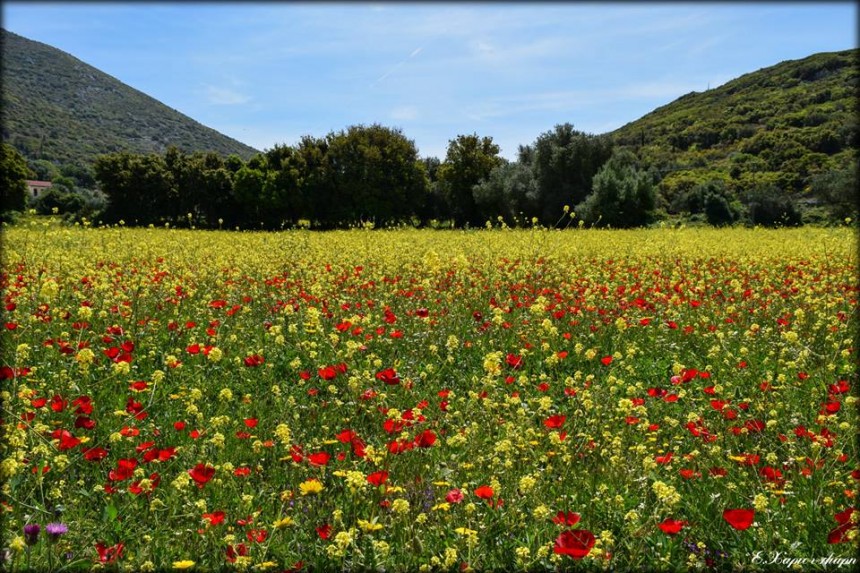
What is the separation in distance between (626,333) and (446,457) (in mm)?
3351

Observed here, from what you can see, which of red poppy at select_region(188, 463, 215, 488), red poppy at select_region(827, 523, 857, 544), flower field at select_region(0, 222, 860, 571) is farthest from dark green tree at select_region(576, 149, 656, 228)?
red poppy at select_region(188, 463, 215, 488)

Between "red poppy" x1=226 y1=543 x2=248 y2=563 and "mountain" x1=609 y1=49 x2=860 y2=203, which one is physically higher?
"mountain" x1=609 y1=49 x2=860 y2=203

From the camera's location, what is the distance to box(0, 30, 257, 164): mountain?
103 metres

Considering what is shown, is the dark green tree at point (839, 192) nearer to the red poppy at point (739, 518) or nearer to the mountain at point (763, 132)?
the mountain at point (763, 132)

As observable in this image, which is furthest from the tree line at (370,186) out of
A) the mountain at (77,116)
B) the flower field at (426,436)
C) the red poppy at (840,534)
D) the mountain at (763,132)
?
the mountain at (77,116)

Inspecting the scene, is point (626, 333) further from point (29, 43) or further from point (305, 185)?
point (29, 43)

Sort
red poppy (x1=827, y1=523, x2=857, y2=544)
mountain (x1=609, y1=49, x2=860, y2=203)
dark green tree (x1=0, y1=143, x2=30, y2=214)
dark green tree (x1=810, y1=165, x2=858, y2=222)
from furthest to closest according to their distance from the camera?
mountain (x1=609, y1=49, x2=860, y2=203)
dark green tree (x1=810, y1=165, x2=858, y2=222)
dark green tree (x1=0, y1=143, x2=30, y2=214)
red poppy (x1=827, y1=523, x2=857, y2=544)

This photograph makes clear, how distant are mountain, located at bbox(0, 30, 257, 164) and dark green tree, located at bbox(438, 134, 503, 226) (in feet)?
255

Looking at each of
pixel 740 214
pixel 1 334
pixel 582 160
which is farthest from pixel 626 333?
pixel 740 214

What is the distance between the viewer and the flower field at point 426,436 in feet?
7.66

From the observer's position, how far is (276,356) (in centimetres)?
510

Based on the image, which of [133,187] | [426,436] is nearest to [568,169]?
[133,187]

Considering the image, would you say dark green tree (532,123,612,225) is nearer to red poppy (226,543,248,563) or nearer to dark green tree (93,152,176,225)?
dark green tree (93,152,176,225)

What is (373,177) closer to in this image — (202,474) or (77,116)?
(202,474)
